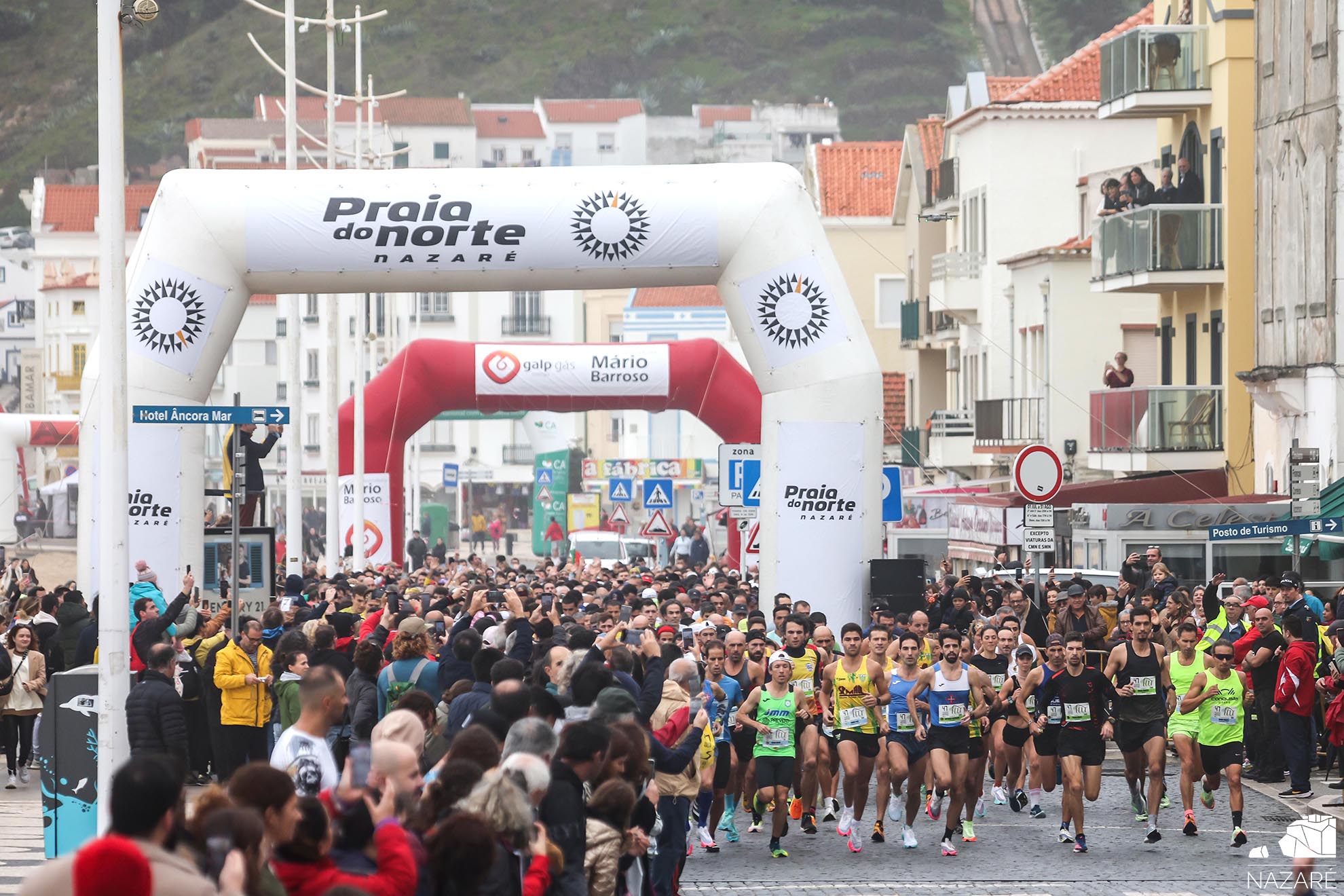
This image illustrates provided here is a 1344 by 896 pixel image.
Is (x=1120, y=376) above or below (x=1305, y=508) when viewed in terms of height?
above

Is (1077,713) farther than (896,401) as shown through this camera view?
No

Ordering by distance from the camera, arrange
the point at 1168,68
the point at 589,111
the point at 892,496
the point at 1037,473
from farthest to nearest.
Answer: the point at 589,111, the point at 1168,68, the point at 892,496, the point at 1037,473

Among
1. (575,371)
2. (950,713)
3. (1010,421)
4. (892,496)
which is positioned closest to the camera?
(950,713)

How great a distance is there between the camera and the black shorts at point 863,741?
15.5 metres

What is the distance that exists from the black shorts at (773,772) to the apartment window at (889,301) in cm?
4440

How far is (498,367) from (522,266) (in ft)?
42.0

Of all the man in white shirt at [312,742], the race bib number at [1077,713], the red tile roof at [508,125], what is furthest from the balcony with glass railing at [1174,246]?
the red tile roof at [508,125]

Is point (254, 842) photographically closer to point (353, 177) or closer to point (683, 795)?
point (683, 795)

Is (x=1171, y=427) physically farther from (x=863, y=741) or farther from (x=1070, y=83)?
(x=863, y=741)

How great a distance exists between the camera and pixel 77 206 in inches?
4208

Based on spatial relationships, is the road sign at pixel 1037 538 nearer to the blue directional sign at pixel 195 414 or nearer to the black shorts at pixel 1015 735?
the black shorts at pixel 1015 735

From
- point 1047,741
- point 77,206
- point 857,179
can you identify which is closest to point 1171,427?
point 1047,741

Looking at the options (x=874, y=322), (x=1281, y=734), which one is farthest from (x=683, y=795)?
(x=874, y=322)

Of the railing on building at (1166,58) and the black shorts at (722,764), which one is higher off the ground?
the railing on building at (1166,58)
